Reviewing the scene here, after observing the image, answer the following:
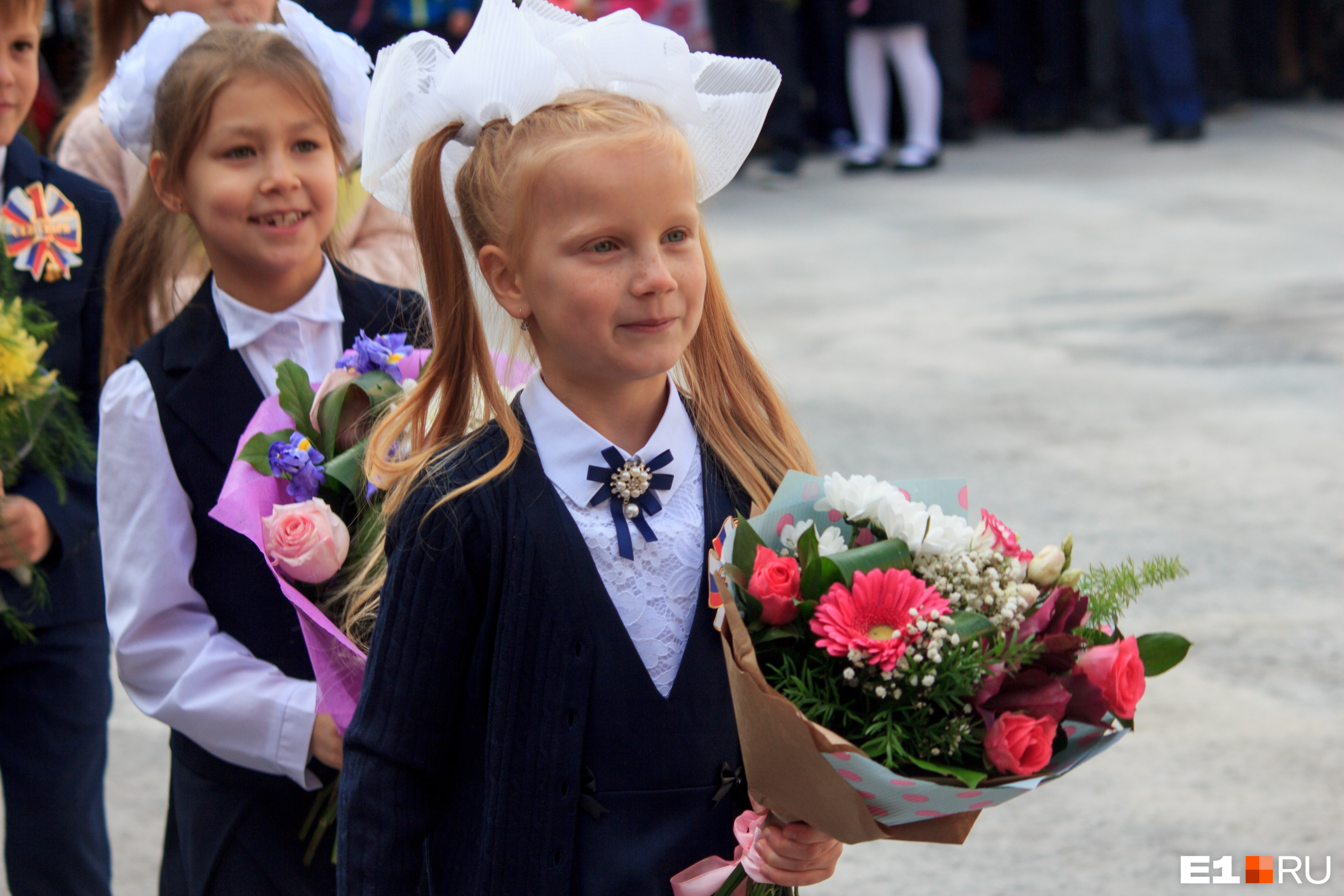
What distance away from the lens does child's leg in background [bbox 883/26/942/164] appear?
9.93m

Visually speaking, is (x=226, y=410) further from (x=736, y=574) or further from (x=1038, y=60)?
(x=1038, y=60)

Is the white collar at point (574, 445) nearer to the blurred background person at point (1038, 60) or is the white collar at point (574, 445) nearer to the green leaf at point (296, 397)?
the green leaf at point (296, 397)

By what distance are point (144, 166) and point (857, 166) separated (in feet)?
26.4

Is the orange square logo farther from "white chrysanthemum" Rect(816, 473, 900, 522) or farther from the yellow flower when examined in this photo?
the yellow flower

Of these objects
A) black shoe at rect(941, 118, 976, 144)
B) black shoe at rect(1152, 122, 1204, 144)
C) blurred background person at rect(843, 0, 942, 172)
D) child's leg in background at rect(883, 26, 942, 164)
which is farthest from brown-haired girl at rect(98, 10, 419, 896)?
black shoe at rect(941, 118, 976, 144)

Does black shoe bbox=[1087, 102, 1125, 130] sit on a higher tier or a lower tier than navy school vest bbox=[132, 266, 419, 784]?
lower

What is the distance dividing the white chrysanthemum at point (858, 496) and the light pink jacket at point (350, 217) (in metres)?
1.16

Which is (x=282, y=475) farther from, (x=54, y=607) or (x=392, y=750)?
(x=54, y=607)

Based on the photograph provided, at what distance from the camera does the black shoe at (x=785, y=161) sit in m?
10.5

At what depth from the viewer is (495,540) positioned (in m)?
1.64

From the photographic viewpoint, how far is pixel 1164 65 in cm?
1023

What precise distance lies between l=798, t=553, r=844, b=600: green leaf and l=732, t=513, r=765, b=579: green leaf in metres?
0.06

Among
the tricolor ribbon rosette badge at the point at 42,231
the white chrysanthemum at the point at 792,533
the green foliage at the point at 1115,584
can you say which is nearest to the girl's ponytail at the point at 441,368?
the white chrysanthemum at the point at 792,533

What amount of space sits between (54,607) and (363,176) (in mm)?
1308
